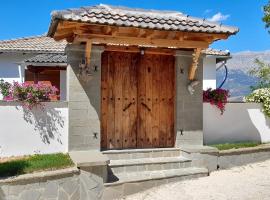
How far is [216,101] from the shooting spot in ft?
36.6

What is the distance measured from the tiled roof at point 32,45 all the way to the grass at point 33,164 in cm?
1063

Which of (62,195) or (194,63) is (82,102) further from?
(194,63)

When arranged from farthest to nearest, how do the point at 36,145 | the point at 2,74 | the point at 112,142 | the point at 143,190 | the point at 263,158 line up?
the point at 2,74 → the point at 263,158 → the point at 112,142 → the point at 36,145 → the point at 143,190

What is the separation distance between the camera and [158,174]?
8898mm

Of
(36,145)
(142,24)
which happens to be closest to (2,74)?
(36,145)

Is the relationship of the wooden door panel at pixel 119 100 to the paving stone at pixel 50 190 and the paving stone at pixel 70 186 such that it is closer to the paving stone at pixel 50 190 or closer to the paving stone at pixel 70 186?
the paving stone at pixel 70 186

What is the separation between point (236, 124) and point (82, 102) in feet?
16.5

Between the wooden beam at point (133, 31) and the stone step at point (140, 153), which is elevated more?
the wooden beam at point (133, 31)

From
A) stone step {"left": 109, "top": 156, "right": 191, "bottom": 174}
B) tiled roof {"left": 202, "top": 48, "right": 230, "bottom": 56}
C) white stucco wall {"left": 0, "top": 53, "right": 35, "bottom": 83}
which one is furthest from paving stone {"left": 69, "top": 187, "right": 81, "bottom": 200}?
white stucco wall {"left": 0, "top": 53, "right": 35, "bottom": 83}

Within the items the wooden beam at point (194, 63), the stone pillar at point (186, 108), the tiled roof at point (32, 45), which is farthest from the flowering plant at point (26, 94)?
the tiled roof at point (32, 45)

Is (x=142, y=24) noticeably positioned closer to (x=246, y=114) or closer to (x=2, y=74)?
(x=246, y=114)

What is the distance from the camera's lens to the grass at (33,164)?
7.48 m

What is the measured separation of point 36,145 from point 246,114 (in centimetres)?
646

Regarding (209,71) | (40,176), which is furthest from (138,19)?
(209,71)
